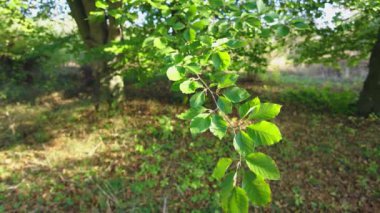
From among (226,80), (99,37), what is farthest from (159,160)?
(226,80)

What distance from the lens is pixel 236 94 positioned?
1.12 metres

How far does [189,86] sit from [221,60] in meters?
0.18

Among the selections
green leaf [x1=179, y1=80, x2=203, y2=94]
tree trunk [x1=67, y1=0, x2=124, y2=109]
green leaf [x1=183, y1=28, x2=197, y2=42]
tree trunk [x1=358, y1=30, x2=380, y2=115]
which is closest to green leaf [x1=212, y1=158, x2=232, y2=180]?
green leaf [x1=179, y1=80, x2=203, y2=94]

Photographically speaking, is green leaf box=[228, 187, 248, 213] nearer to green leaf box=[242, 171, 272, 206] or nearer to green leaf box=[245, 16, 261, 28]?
green leaf box=[242, 171, 272, 206]

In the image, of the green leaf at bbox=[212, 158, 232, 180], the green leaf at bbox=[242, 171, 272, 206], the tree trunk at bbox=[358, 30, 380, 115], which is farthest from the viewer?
the tree trunk at bbox=[358, 30, 380, 115]

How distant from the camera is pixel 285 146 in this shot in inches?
247

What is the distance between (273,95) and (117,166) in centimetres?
528

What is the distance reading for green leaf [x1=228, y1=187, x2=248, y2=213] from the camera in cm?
90

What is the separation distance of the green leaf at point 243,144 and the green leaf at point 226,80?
Answer: 261mm

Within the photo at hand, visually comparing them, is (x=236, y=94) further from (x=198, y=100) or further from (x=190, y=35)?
(x=190, y=35)

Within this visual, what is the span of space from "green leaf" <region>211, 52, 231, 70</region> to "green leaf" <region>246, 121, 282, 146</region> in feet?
1.21

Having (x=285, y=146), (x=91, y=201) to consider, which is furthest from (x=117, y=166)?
(x=285, y=146)

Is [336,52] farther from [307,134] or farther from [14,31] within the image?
[14,31]

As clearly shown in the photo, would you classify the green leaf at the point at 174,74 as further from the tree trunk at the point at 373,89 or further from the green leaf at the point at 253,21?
the tree trunk at the point at 373,89
